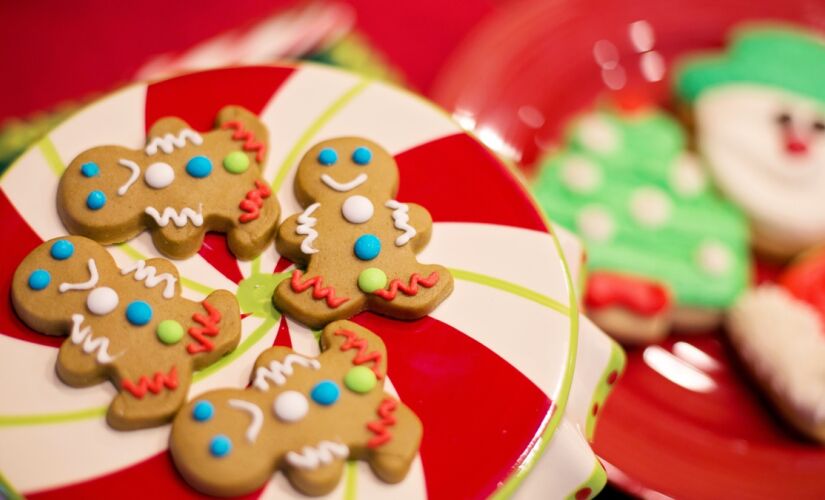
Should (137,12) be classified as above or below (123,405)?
above

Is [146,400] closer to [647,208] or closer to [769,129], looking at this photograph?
[647,208]

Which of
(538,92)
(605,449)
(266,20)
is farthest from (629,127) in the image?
(266,20)

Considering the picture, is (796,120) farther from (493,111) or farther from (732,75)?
(493,111)

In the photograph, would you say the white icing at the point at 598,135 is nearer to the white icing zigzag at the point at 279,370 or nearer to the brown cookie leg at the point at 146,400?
the white icing zigzag at the point at 279,370

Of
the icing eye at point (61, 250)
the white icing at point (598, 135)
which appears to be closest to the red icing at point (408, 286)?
the icing eye at point (61, 250)

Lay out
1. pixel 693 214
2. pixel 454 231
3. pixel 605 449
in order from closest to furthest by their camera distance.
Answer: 1. pixel 454 231
2. pixel 605 449
3. pixel 693 214

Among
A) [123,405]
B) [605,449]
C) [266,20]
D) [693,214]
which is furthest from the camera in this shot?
[266,20]

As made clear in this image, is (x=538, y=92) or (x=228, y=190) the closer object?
(x=228, y=190)
